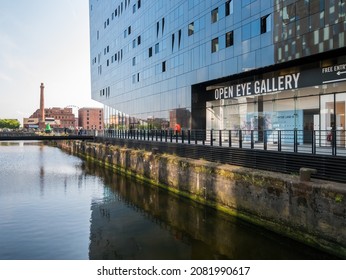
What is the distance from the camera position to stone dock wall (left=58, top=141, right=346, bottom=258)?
37.4 ft

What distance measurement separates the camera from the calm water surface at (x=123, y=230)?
1283cm

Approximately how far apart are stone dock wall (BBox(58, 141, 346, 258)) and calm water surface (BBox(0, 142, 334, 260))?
48 cm

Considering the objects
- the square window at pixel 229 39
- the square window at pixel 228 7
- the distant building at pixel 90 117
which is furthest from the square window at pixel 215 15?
the distant building at pixel 90 117

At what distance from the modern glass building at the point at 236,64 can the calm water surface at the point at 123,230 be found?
9699mm

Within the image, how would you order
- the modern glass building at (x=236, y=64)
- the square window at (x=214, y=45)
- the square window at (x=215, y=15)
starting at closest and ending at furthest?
the modern glass building at (x=236, y=64) → the square window at (x=215, y=15) → the square window at (x=214, y=45)

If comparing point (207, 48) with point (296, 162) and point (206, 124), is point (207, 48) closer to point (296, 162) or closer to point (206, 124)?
point (206, 124)

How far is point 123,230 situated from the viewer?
15961 millimetres

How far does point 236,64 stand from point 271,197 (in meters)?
14.6

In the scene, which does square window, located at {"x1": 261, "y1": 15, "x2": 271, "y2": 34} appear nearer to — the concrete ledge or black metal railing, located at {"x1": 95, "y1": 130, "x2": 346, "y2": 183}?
black metal railing, located at {"x1": 95, "y1": 130, "x2": 346, "y2": 183}

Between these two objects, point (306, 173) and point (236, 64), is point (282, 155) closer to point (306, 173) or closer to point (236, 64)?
point (306, 173)

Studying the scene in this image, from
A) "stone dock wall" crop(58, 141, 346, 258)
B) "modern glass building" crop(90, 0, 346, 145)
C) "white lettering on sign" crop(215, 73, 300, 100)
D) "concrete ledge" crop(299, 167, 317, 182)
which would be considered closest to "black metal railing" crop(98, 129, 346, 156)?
"modern glass building" crop(90, 0, 346, 145)

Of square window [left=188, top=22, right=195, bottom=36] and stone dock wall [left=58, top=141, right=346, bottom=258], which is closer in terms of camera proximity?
stone dock wall [left=58, top=141, right=346, bottom=258]

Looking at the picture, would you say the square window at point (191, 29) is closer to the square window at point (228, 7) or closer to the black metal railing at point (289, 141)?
the square window at point (228, 7)

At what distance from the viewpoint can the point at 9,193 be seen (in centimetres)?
2483
